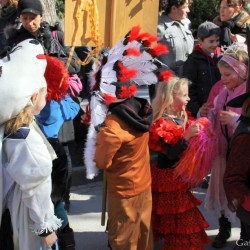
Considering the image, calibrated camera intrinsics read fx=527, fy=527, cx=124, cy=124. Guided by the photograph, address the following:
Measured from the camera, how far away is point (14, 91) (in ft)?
8.42

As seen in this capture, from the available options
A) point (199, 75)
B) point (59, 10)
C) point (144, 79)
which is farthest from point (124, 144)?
point (59, 10)

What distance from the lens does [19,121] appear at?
2.65m

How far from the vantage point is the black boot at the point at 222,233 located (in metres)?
4.02

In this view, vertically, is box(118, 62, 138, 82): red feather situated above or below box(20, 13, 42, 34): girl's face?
below

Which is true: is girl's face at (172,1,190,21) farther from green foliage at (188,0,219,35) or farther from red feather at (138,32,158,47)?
green foliage at (188,0,219,35)

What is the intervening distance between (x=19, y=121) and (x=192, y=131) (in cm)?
Result: 137

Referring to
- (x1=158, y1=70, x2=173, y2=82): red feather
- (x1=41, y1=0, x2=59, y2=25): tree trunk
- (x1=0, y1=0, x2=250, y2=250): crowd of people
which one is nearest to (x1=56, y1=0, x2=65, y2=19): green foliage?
(x1=41, y1=0, x2=59, y2=25): tree trunk

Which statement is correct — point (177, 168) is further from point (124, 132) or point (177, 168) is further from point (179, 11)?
point (179, 11)

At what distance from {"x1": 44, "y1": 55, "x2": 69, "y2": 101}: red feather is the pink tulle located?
0.95 metres

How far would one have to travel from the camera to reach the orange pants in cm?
333

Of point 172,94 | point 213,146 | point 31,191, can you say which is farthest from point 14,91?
point 213,146

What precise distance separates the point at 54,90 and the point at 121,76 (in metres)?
0.58

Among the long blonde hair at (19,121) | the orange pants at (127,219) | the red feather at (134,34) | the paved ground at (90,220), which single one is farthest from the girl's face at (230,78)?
the long blonde hair at (19,121)

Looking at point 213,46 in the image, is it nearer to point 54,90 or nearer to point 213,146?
point 213,146
